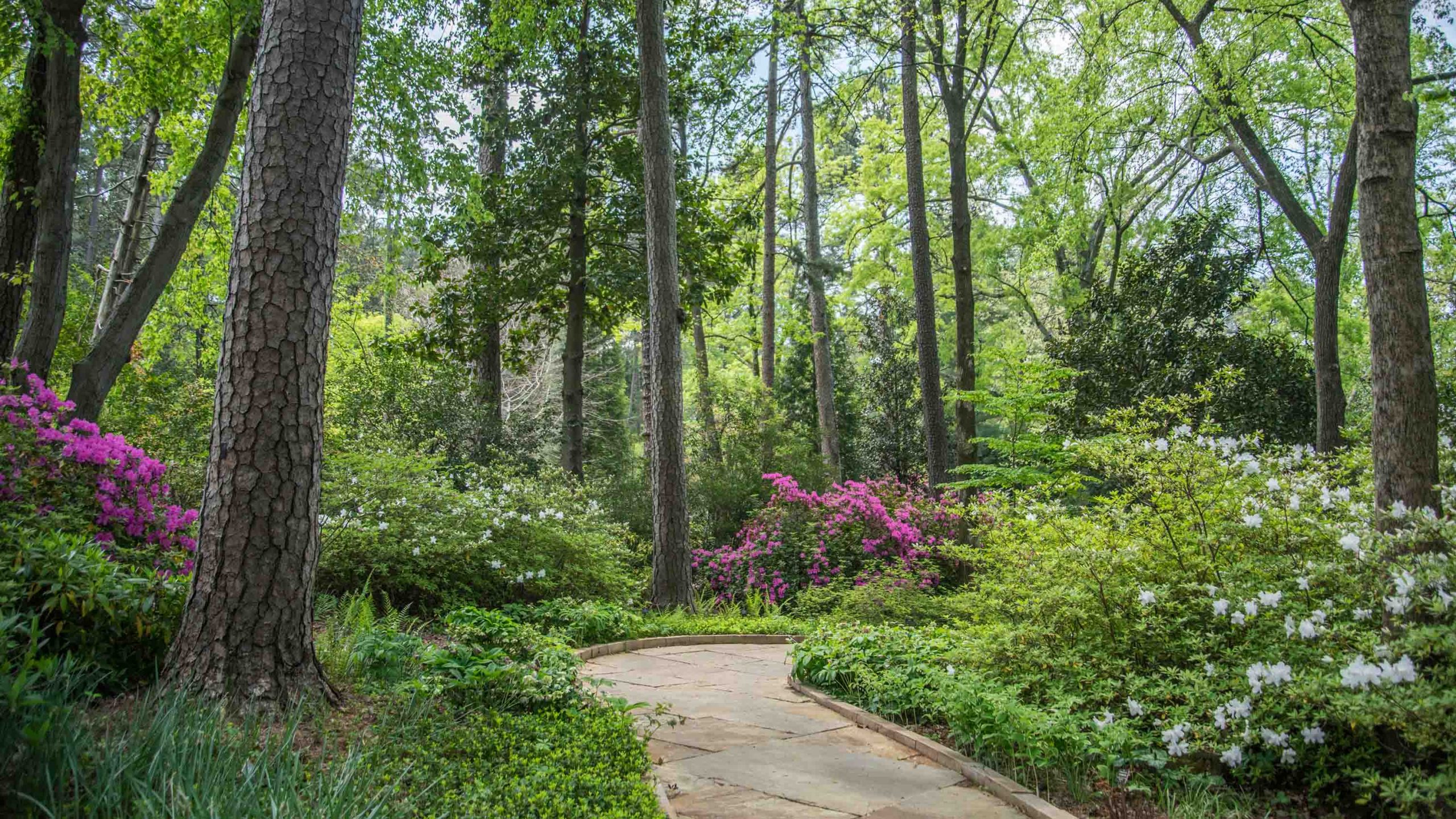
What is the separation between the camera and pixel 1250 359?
13.8m

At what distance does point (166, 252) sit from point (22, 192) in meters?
1.50

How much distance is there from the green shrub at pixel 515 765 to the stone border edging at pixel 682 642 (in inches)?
99.9

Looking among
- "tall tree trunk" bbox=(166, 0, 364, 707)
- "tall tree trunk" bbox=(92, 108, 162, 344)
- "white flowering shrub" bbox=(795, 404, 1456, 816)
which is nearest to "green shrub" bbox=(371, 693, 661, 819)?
"tall tree trunk" bbox=(166, 0, 364, 707)

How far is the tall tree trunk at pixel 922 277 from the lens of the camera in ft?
36.7

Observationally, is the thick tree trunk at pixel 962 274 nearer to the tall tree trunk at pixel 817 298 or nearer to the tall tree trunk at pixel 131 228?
the tall tree trunk at pixel 817 298

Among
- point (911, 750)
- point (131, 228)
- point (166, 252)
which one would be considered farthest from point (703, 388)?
point (911, 750)

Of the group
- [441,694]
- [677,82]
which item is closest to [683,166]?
[677,82]

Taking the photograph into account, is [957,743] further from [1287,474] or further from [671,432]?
[671,432]

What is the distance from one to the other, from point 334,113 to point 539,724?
287 centimetres

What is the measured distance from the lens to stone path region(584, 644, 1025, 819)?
3.23 metres

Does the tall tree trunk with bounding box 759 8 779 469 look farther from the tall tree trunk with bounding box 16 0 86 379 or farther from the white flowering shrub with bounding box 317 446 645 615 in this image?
the tall tree trunk with bounding box 16 0 86 379

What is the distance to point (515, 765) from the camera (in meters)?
3.04

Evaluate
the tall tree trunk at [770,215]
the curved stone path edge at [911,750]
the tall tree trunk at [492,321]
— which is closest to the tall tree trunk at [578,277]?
the tall tree trunk at [492,321]

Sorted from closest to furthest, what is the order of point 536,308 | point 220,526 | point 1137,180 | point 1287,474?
point 220,526
point 1287,474
point 536,308
point 1137,180
